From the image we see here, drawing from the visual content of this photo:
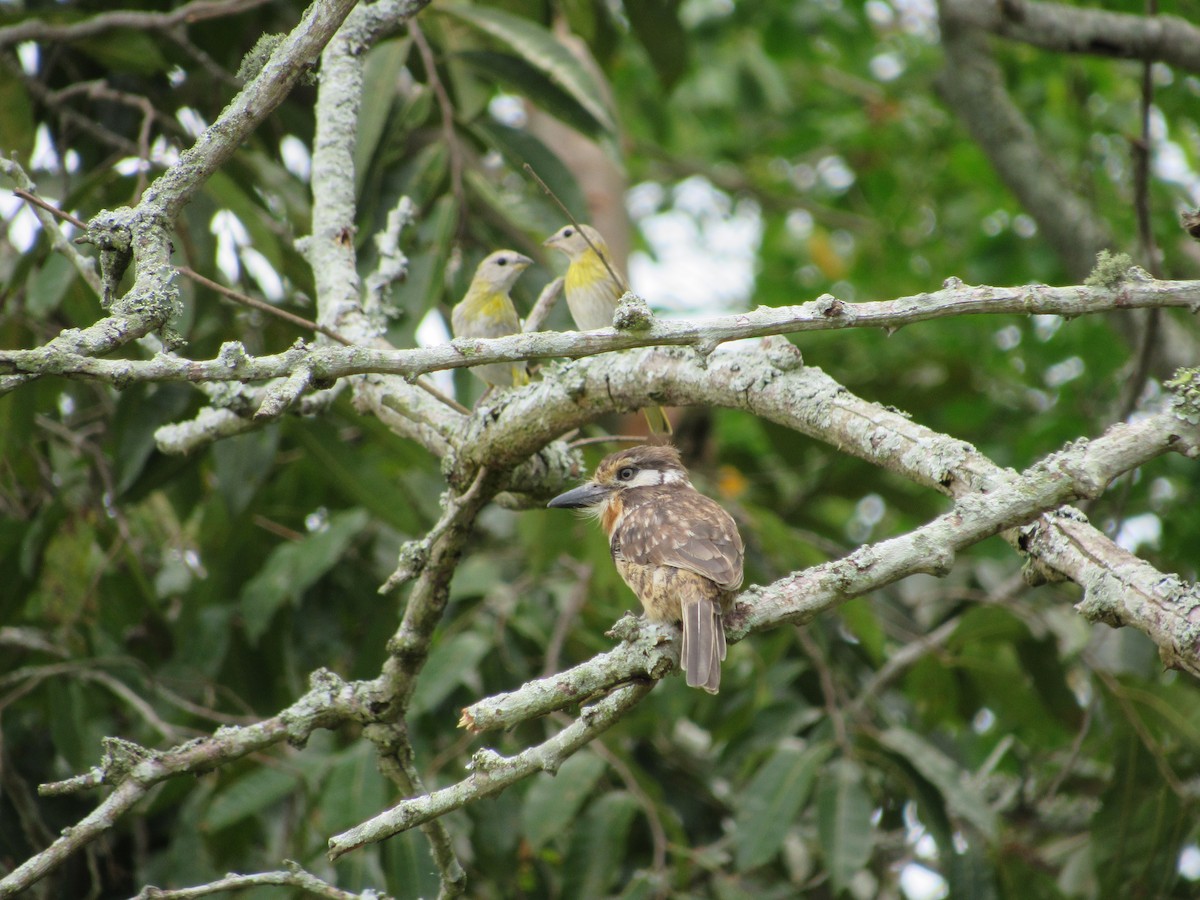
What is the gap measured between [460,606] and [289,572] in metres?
0.86

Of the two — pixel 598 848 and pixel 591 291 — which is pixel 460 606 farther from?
pixel 591 291

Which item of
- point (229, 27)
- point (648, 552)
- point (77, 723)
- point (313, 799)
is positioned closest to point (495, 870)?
point (313, 799)

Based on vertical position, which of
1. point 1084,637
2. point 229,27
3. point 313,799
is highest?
point 229,27

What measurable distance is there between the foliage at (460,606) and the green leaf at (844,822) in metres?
0.01

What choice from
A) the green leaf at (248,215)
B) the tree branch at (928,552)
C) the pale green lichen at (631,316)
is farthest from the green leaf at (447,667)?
the pale green lichen at (631,316)

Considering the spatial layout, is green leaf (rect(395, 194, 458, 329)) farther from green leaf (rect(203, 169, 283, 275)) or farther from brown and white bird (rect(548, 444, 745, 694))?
brown and white bird (rect(548, 444, 745, 694))

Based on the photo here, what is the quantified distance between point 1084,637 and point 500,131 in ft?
11.5

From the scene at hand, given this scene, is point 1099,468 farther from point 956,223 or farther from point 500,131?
point 956,223

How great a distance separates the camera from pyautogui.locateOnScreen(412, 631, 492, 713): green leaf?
448 cm

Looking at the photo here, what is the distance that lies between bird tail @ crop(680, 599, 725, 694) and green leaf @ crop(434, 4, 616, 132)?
2.41 m

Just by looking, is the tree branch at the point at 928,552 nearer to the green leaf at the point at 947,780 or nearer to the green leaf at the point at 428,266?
the green leaf at the point at 428,266

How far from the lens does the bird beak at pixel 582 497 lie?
3.25m

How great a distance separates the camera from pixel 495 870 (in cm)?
462

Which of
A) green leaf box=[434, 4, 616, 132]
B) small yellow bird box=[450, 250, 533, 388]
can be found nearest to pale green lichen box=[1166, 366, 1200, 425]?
small yellow bird box=[450, 250, 533, 388]
